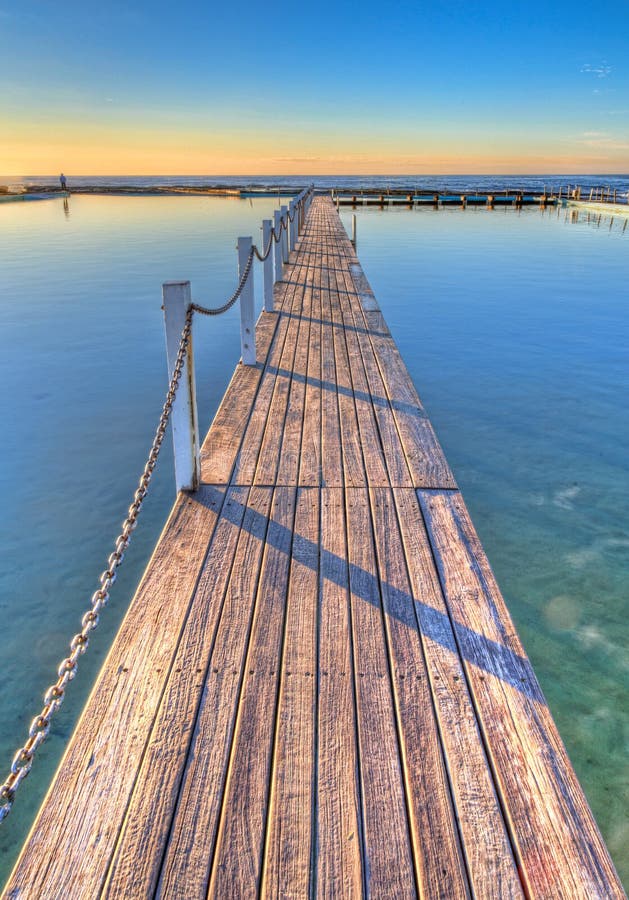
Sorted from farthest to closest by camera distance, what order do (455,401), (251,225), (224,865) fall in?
(251,225) < (455,401) < (224,865)

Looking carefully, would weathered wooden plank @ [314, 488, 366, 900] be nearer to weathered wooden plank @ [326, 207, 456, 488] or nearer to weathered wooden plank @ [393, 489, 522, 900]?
weathered wooden plank @ [393, 489, 522, 900]

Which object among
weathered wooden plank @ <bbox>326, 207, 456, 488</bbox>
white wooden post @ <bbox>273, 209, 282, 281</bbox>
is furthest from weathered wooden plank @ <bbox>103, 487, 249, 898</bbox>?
white wooden post @ <bbox>273, 209, 282, 281</bbox>

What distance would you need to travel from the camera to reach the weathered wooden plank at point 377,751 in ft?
4.94

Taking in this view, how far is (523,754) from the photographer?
1.84m

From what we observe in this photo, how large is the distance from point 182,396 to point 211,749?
187cm

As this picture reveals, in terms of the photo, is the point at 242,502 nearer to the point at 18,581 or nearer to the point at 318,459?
the point at 318,459

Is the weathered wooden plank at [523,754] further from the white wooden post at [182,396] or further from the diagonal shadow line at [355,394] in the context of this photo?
the diagonal shadow line at [355,394]

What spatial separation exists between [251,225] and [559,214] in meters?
20.0

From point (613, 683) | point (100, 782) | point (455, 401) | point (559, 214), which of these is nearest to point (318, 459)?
point (613, 683)

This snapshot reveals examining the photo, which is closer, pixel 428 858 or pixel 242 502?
pixel 428 858

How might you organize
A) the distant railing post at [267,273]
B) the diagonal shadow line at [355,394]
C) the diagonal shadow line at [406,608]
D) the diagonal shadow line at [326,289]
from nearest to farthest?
the diagonal shadow line at [406,608]
the diagonal shadow line at [355,394]
the distant railing post at [267,273]
the diagonal shadow line at [326,289]

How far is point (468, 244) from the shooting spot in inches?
858

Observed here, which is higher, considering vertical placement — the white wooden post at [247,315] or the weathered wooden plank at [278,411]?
the white wooden post at [247,315]

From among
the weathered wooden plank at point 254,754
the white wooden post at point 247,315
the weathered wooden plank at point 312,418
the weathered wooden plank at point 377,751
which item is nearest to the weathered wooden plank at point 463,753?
the weathered wooden plank at point 377,751
